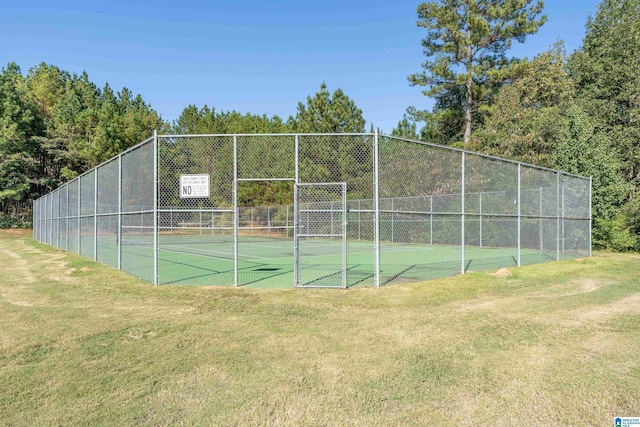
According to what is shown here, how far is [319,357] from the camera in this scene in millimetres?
4199

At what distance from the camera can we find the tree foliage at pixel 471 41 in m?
26.0

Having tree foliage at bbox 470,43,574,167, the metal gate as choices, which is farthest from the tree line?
the metal gate

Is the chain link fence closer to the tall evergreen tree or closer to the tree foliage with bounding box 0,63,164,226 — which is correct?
the tall evergreen tree

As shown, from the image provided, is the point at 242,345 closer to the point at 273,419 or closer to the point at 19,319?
the point at 273,419

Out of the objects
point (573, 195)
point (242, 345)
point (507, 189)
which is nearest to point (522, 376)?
→ point (242, 345)

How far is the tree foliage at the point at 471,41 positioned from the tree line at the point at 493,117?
7 centimetres

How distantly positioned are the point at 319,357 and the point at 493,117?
2347cm

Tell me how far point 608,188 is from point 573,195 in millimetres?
3907

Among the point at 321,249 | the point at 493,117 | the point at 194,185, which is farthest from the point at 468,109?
the point at 194,185

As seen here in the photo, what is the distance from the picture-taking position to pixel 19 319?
18.6 feet

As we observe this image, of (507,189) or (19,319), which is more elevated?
(507,189)

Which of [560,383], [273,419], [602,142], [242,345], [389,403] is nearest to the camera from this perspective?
[273,419]

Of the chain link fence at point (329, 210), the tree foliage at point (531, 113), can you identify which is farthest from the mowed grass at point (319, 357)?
the tree foliage at point (531, 113)

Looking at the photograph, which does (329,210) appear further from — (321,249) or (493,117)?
(493,117)
